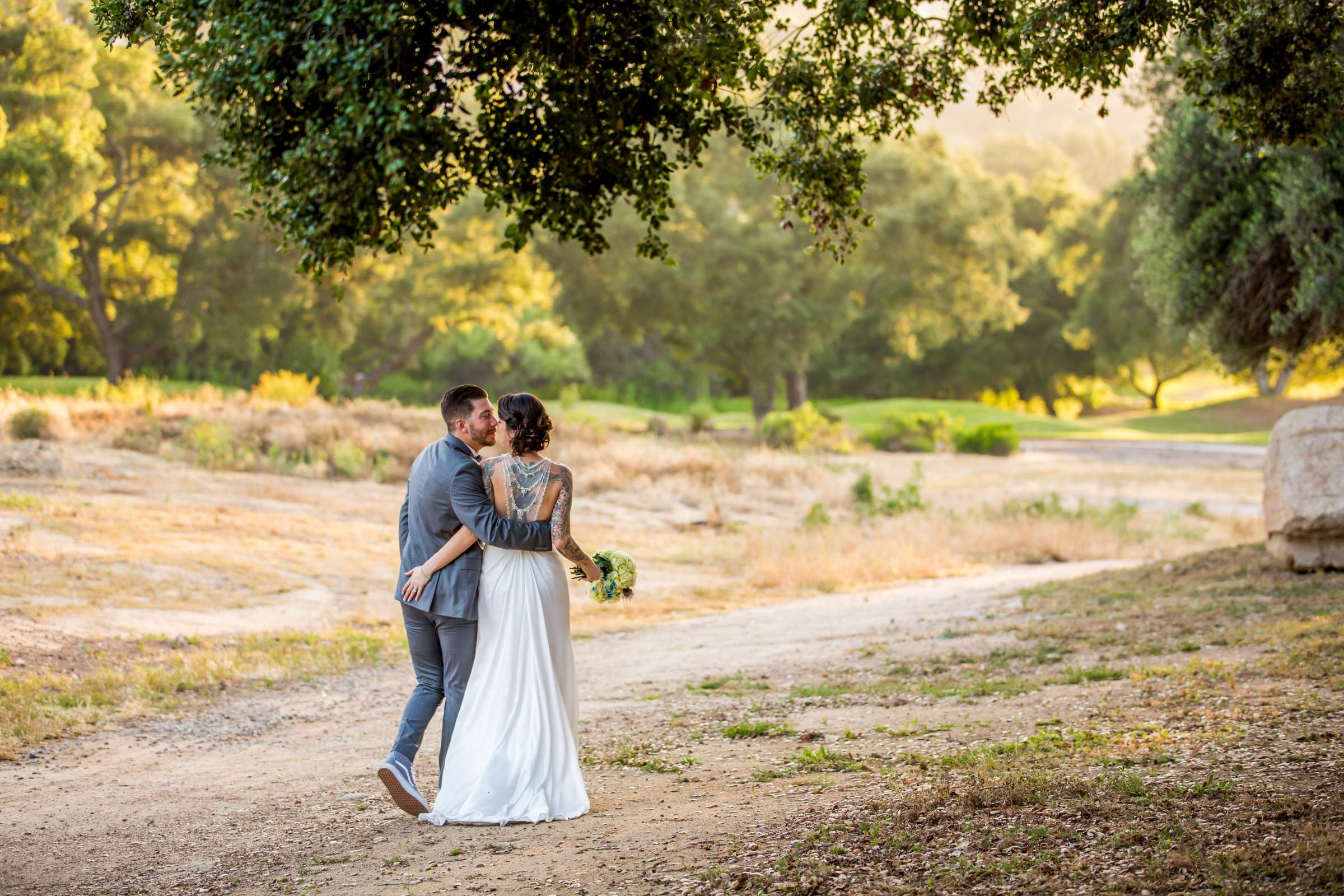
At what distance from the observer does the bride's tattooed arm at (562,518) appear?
5039 millimetres

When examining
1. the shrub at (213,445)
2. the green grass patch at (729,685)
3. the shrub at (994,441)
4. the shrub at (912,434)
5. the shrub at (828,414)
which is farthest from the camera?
the shrub at (828,414)

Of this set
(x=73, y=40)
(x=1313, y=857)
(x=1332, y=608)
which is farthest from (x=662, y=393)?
(x=1313, y=857)

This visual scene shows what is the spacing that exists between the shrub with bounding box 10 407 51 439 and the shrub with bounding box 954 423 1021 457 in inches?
930

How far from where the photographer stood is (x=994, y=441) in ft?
109

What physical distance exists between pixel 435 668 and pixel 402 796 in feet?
1.87

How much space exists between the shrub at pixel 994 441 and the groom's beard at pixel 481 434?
29519 mm

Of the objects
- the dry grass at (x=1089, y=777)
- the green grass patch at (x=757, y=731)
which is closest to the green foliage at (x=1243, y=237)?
the dry grass at (x=1089, y=777)

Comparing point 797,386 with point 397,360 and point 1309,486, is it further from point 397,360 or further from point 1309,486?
point 1309,486

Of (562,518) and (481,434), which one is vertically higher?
(481,434)

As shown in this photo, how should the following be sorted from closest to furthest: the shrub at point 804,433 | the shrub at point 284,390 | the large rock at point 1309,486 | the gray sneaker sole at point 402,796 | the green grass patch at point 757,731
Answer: the gray sneaker sole at point 402,796
the green grass patch at point 757,731
the large rock at point 1309,486
the shrub at point 284,390
the shrub at point 804,433

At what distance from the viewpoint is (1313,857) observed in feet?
12.2

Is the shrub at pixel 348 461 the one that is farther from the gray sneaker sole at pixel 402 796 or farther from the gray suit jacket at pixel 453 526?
the gray sneaker sole at pixel 402 796

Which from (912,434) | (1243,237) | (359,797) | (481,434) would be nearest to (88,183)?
(912,434)

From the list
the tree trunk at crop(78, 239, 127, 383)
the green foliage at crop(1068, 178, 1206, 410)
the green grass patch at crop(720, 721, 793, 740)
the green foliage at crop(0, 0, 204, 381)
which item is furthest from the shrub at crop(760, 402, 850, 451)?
the green grass patch at crop(720, 721, 793, 740)
